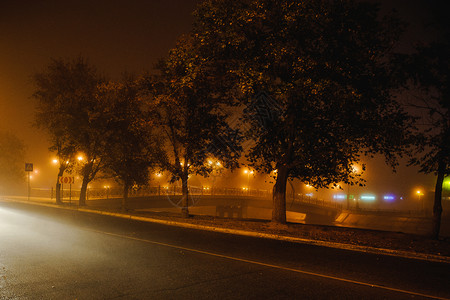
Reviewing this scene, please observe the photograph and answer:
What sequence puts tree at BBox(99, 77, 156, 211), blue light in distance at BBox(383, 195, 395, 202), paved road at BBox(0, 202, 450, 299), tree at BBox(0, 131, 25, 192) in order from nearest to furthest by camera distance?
paved road at BBox(0, 202, 450, 299) → tree at BBox(99, 77, 156, 211) → tree at BBox(0, 131, 25, 192) → blue light in distance at BBox(383, 195, 395, 202)

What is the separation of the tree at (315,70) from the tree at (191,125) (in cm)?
429

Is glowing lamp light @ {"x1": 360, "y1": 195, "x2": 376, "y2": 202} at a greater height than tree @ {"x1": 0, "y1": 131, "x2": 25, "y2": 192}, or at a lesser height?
lesser

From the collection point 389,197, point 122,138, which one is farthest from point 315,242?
point 389,197

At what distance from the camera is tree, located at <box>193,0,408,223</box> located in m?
14.1

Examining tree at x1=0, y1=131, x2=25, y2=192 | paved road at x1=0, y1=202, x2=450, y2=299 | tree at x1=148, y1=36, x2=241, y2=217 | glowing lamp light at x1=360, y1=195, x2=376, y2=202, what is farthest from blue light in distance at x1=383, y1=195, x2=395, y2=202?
paved road at x1=0, y1=202, x2=450, y2=299

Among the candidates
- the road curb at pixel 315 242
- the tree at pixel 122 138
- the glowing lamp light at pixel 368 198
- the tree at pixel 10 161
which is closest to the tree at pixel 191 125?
the road curb at pixel 315 242

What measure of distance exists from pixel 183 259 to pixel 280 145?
27.5 feet

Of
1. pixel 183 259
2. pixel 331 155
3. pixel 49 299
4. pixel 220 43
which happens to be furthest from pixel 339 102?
pixel 49 299

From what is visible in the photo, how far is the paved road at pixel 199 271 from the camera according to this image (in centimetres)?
656

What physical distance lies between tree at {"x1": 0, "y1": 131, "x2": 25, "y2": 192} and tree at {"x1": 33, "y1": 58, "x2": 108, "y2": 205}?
32.8 meters

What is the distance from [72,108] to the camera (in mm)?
30234

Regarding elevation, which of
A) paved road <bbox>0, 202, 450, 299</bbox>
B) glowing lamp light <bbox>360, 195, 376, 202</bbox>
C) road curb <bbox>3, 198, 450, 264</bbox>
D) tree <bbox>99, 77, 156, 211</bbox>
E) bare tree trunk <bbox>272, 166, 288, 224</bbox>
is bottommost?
glowing lamp light <bbox>360, 195, 376, 202</bbox>

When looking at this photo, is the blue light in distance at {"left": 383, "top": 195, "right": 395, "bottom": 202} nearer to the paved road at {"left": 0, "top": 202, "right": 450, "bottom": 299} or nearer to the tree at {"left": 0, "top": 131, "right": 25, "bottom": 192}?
the tree at {"left": 0, "top": 131, "right": 25, "bottom": 192}

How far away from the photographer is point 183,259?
9.49 m
